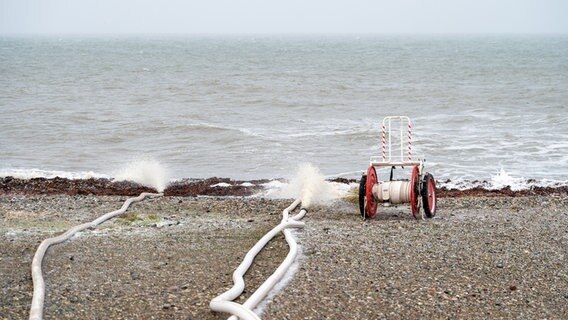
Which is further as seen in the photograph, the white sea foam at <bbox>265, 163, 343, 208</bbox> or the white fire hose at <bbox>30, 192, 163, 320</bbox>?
the white sea foam at <bbox>265, 163, 343, 208</bbox>

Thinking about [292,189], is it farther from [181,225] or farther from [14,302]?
[14,302]

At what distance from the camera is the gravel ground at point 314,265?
8844 millimetres

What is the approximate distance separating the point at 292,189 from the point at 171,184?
348 centimetres

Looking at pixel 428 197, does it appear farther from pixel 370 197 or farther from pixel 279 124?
pixel 279 124

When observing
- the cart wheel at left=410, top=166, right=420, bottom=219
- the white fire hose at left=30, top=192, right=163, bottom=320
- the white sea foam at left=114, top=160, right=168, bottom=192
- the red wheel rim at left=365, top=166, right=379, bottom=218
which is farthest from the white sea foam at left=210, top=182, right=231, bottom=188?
the cart wheel at left=410, top=166, right=420, bottom=219

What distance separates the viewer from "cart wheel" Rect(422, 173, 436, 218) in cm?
1416

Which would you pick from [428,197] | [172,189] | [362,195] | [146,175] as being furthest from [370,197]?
[146,175]

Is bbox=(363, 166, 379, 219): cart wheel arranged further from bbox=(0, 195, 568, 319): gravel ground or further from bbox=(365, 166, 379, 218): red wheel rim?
bbox=(0, 195, 568, 319): gravel ground

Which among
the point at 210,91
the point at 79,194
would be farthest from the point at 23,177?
the point at 210,91

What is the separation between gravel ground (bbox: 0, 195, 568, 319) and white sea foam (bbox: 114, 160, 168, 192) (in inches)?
237

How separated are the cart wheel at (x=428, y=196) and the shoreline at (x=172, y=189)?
411cm

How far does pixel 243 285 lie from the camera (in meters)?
9.28

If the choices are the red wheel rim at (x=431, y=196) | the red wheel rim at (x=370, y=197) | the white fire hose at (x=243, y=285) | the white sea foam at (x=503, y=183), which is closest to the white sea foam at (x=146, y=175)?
the white sea foam at (x=503, y=183)

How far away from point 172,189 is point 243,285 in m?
11.2
